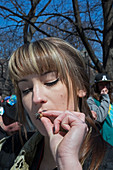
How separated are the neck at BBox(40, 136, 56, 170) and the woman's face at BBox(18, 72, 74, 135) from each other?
0.24 m

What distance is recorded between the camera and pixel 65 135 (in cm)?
91

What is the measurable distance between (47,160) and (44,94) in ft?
1.69

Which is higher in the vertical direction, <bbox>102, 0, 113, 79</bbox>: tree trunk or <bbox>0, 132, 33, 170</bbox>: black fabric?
<bbox>102, 0, 113, 79</bbox>: tree trunk

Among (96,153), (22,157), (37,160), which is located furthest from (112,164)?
(22,157)

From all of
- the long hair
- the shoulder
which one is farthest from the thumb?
the shoulder

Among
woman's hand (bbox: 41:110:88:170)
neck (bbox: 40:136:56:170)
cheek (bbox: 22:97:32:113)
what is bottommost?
neck (bbox: 40:136:56:170)

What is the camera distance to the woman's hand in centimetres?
84

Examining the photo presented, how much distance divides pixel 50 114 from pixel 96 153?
0.38m

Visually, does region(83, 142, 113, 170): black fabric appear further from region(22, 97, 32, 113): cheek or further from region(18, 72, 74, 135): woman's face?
region(22, 97, 32, 113): cheek

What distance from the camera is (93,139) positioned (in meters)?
1.14

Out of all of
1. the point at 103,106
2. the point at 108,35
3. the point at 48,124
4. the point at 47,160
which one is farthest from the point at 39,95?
the point at 108,35

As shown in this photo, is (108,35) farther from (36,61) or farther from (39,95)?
(39,95)

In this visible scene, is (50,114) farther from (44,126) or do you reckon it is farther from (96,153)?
(96,153)

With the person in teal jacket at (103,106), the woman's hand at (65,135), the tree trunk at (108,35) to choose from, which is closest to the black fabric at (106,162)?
the woman's hand at (65,135)
